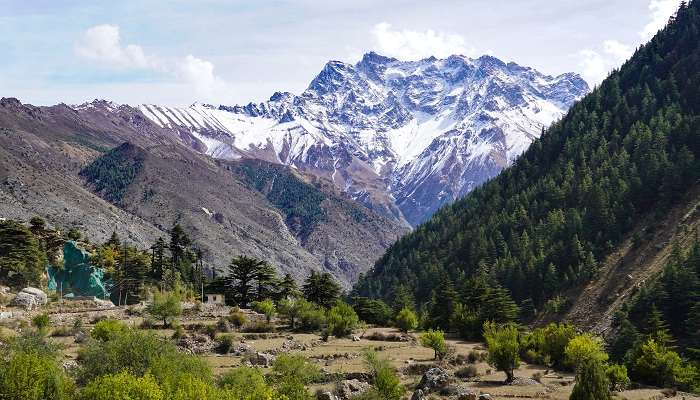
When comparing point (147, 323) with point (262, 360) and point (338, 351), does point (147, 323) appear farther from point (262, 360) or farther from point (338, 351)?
point (338, 351)

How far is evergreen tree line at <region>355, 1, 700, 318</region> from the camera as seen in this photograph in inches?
4970

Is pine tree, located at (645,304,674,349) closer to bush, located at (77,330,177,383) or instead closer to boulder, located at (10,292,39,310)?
bush, located at (77,330,177,383)

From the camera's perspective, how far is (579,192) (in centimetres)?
14475

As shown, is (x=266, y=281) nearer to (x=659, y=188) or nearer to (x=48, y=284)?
(x=48, y=284)

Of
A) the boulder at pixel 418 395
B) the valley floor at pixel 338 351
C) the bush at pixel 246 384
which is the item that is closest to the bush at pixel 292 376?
the bush at pixel 246 384

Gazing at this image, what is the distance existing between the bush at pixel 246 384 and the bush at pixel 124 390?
5.88 m

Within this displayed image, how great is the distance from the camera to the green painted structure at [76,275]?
106 m

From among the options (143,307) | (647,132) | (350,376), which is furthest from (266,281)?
(647,132)

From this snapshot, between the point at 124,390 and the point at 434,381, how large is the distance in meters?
32.2

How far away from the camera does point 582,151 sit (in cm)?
16038

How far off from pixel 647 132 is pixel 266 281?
298ft

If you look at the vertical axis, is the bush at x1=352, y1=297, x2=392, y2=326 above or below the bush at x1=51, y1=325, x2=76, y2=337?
above

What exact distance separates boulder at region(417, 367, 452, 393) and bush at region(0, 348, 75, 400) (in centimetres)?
3146

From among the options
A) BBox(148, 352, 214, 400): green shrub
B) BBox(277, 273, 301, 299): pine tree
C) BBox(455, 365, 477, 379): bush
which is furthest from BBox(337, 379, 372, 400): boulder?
BBox(277, 273, 301, 299): pine tree
